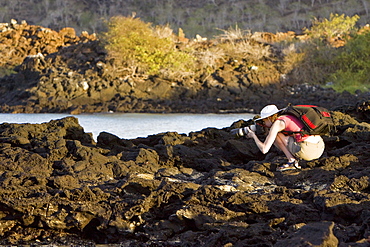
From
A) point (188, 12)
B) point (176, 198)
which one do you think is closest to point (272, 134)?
point (176, 198)

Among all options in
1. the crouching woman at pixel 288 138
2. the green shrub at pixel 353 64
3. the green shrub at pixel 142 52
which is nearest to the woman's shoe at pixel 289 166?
the crouching woman at pixel 288 138

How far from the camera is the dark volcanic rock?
4398mm

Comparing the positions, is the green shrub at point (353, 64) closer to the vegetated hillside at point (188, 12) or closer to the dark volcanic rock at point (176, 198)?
the dark volcanic rock at point (176, 198)

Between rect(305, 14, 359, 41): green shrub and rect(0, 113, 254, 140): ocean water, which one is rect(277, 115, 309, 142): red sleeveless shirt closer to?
rect(0, 113, 254, 140): ocean water

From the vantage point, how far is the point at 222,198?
506 centimetres

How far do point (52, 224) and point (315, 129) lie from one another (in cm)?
307

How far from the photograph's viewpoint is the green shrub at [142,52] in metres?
21.2

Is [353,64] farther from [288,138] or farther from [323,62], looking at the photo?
[288,138]

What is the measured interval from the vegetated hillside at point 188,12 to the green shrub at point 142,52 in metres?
31.3

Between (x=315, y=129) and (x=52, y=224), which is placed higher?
(x=315, y=129)

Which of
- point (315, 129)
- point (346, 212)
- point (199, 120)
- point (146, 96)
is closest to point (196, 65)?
point (146, 96)

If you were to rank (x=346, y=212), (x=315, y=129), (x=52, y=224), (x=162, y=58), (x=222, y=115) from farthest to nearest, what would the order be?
(x=162, y=58) → (x=222, y=115) → (x=315, y=129) → (x=52, y=224) → (x=346, y=212)

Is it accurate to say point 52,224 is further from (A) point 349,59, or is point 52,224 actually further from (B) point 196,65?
(A) point 349,59

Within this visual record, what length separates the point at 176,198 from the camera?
5.15 m
